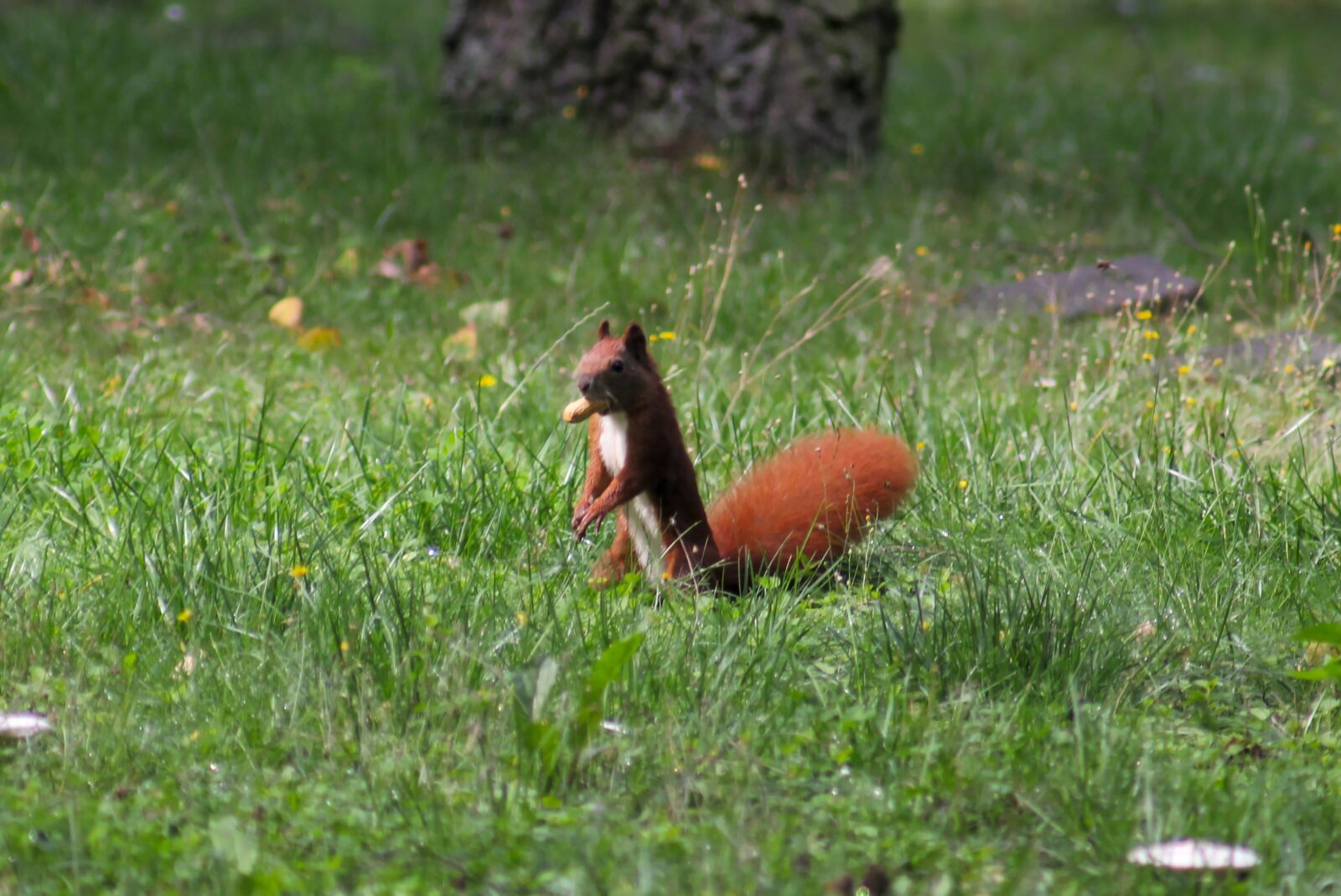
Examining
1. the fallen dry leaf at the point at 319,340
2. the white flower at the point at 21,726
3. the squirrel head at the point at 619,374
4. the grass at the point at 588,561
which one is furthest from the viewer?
the fallen dry leaf at the point at 319,340

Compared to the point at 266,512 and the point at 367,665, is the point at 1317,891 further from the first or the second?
the point at 266,512

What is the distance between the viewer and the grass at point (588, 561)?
223 centimetres

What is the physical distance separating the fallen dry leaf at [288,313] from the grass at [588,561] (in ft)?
0.28

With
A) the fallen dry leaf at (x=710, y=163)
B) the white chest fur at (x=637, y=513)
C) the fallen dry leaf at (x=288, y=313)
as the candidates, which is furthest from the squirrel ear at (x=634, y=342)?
the fallen dry leaf at (x=710, y=163)

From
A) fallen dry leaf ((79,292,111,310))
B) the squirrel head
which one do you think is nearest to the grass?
fallen dry leaf ((79,292,111,310))

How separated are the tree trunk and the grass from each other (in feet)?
1.48

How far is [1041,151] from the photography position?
26.9 ft

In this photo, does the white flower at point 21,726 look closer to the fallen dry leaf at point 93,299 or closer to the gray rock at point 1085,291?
the fallen dry leaf at point 93,299

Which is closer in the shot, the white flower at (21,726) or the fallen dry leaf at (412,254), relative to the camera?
the white flower at (21,726)

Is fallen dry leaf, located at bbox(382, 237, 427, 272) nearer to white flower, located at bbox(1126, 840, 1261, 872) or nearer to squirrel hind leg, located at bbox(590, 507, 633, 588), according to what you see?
squirrel hind leg, located at bbox(590, 507, 633, 588)

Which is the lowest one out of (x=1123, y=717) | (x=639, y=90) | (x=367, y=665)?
(x=1123, y=717)

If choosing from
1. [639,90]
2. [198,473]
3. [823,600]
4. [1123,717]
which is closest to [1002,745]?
[1123,717]

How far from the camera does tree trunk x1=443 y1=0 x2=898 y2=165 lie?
7406mm

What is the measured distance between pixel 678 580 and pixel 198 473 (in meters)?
1.27
